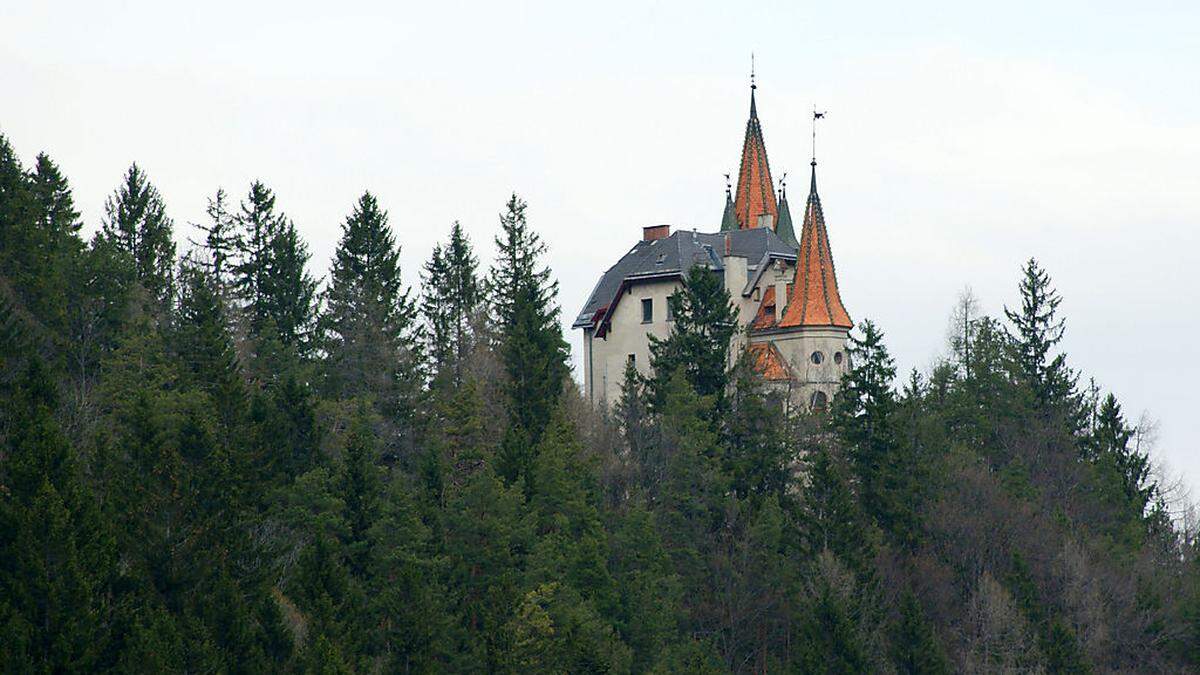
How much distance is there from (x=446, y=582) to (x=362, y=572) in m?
2.51

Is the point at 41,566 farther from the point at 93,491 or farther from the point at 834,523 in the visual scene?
the point at 834,523

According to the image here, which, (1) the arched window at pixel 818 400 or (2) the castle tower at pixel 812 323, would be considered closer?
(1) the arched window at pixel 818 400

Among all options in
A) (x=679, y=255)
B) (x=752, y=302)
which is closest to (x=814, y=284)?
(x=752, y=302)

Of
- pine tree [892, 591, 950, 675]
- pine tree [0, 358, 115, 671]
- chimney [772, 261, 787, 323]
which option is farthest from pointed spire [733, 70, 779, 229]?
pine tree [0, 358, 115, 671]

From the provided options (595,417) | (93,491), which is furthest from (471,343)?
(93,491)

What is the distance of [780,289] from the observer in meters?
84.0

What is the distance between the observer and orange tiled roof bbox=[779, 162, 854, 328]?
270 ft

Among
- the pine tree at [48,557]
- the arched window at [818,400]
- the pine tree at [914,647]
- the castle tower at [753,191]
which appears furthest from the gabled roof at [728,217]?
the pine tree at [48,557]

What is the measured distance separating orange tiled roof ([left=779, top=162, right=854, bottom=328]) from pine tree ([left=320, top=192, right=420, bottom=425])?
13.4 meters

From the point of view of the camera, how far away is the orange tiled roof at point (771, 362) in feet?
262

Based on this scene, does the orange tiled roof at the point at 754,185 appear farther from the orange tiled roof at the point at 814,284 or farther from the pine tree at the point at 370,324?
the pine tree at the point at 370,324

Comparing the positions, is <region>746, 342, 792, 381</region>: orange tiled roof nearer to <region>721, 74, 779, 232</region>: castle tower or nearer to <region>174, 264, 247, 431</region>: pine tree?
<region>721, 74, 779, 232</region>: castle tower

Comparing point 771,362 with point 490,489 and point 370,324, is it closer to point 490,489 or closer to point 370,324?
point 370,324

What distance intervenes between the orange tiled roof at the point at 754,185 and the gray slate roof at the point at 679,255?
4225mm
